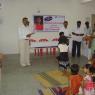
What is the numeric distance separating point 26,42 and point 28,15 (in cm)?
242

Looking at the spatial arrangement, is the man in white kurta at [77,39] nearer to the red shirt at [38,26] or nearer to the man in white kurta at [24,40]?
the red shirt at [38,26]

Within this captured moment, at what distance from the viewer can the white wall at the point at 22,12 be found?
1062cm

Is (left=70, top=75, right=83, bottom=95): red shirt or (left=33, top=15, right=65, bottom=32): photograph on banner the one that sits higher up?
(left=33, top=15, right=65, bottom=32): photograph on banner

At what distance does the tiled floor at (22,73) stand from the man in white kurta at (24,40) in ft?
1.04

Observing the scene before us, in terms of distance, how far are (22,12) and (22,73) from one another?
3803 millimetres

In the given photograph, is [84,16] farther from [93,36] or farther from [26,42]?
[26,42]

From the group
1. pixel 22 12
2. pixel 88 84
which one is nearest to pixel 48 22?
pixel 22 12

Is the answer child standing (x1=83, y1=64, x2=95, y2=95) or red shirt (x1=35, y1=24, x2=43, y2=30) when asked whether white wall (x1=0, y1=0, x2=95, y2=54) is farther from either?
child standing (x1=83, y1=64, x2=95, y2=95)

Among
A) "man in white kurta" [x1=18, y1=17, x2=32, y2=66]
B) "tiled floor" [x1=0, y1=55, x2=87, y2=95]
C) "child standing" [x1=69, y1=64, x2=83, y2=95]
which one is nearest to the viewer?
"child standing" [x1=69, y1=64, x2=83, y2=95]

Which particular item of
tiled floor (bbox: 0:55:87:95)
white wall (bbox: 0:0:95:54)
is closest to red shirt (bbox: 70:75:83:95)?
tiled floor (bbox: 0:55:87:95)

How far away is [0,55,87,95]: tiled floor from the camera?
6.29m

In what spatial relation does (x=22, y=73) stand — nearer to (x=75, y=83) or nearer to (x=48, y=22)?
(x=75, y=83)

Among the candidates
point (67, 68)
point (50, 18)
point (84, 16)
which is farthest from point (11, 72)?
point (84, 16)

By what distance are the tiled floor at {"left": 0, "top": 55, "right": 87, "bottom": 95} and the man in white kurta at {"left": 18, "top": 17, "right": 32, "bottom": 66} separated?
318 millimetres
